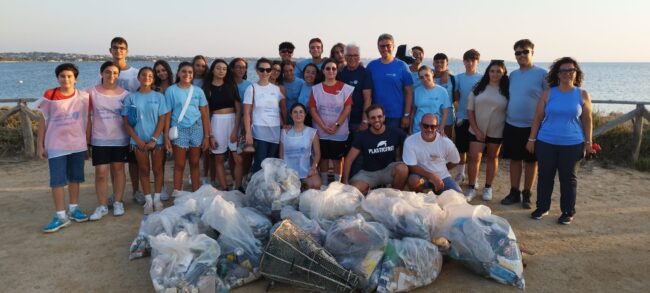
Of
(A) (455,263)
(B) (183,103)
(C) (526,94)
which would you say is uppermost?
(C) (526,94)

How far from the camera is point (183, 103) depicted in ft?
16.1

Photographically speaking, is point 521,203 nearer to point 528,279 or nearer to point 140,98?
point 528,279

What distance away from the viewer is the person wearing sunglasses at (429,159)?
484cm

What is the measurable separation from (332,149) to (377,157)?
0.64m

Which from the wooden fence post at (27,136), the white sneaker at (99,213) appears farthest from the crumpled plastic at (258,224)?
the wooden fence post at (27,136)

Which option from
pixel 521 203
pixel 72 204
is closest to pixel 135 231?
pixel 72 204

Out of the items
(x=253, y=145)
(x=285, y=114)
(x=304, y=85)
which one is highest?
(x=304, y=85)

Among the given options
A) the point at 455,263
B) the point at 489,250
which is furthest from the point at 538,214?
the point at 489,250

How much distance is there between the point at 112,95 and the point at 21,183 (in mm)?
3120

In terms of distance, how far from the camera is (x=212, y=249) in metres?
3.37

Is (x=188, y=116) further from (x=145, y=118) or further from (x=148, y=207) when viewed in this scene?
(x=148, y=207)

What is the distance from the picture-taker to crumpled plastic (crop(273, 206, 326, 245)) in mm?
3615

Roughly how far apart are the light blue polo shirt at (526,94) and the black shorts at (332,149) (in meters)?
2.09

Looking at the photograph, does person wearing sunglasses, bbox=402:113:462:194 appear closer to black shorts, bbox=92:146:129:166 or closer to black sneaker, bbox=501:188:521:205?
black sneaker, bbox=501:188:521:205
